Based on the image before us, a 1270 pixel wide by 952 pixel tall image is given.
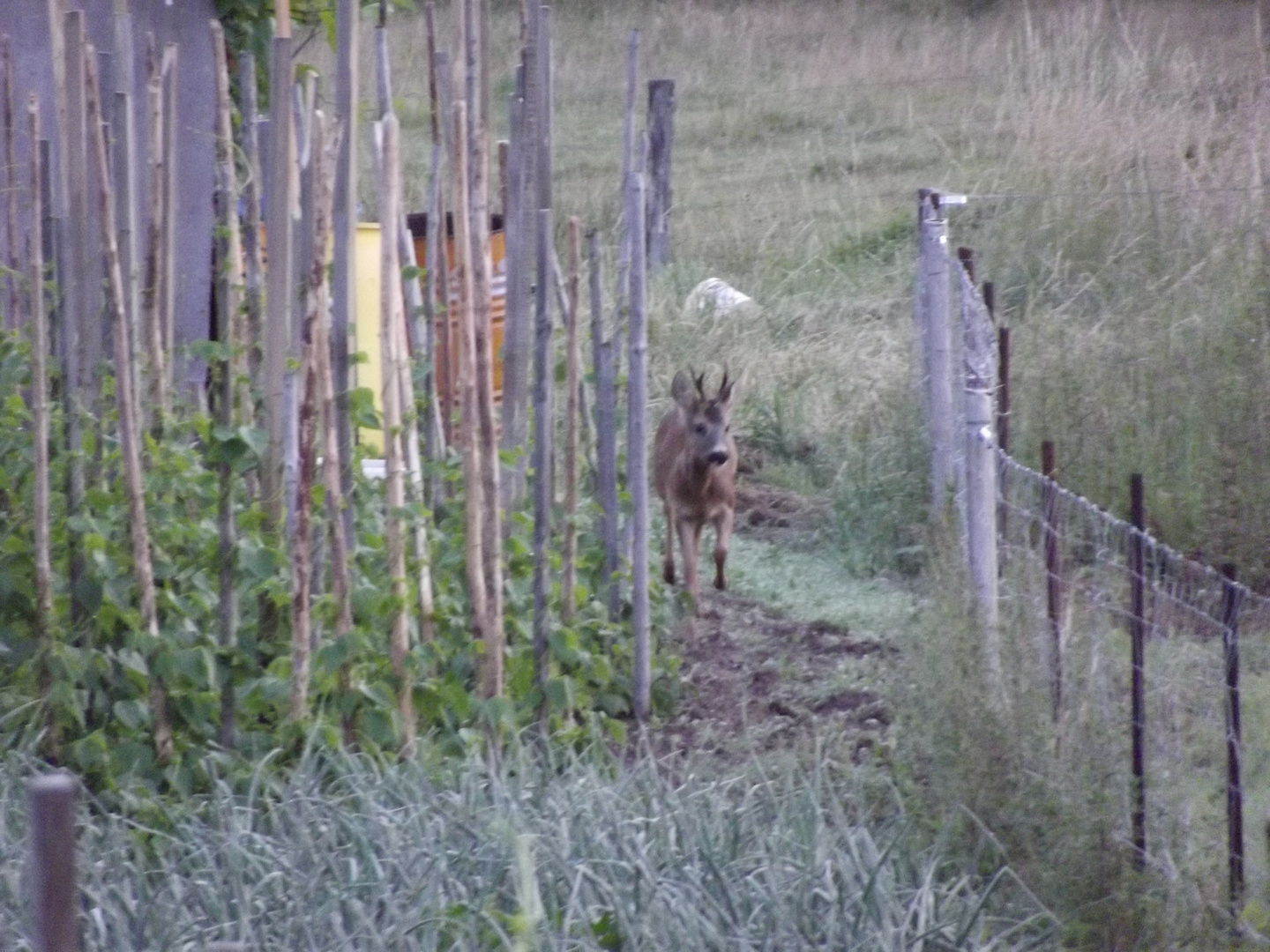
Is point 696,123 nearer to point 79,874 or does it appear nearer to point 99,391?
point 99,391

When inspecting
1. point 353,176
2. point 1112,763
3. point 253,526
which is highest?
point 353,176

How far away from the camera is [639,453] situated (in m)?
6.04

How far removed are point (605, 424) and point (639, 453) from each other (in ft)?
0.58

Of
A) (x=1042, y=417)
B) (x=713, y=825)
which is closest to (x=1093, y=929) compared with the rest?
(x=713, y=825)

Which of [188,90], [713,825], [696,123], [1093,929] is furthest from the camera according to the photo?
[696,123]

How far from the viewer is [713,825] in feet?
14.6

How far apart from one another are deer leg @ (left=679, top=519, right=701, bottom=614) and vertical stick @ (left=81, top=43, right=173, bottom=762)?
8.97 ft

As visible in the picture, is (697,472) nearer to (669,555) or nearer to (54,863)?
(669,555)

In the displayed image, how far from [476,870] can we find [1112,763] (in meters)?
1.54

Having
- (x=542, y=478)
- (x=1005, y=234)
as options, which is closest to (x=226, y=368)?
(x=542, y=478)

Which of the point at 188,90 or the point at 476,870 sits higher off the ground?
the point at 188,90

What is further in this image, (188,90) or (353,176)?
(188,90)

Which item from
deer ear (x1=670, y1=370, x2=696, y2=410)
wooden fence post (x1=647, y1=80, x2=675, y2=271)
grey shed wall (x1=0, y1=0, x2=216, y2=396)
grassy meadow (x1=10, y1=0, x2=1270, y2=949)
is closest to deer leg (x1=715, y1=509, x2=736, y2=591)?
grassy meadow (x1=10, y1=0, x2=1270, y2=949)

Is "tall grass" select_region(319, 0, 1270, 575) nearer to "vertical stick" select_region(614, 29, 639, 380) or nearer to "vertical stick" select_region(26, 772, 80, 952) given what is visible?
"vertical stick" select_region(614, 29, 639, 380)
